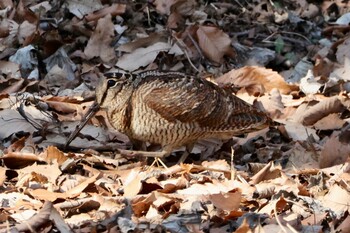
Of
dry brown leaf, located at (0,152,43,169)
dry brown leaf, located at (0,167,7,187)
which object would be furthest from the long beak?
dry brown leaf, located at (0,167,7,187)

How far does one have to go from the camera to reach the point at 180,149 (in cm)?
730

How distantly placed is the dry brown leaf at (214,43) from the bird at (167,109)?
2062 mm

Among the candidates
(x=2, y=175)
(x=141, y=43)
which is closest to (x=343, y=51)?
(x=141, y=43)

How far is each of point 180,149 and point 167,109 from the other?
0.84 m

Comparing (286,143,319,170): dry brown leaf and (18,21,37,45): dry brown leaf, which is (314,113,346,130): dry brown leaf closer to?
(286,143,319,170): dry brown leaf

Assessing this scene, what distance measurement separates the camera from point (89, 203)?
5.33m

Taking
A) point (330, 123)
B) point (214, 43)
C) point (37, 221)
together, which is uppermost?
point (37, 221)

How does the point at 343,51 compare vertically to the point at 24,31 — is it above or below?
below

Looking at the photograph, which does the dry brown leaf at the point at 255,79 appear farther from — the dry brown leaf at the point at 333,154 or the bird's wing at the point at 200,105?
the dry brown leaf at the point at 333,154

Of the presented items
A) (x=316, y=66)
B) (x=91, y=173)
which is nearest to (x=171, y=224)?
(x=91, y=173)

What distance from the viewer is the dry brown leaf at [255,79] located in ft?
27.2

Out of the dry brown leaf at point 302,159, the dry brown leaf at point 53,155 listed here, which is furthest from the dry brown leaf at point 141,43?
the dry brown leaf at point 53,155

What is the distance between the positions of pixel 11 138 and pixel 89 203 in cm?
165

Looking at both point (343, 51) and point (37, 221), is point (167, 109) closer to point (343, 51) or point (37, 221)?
point (37, 221)
